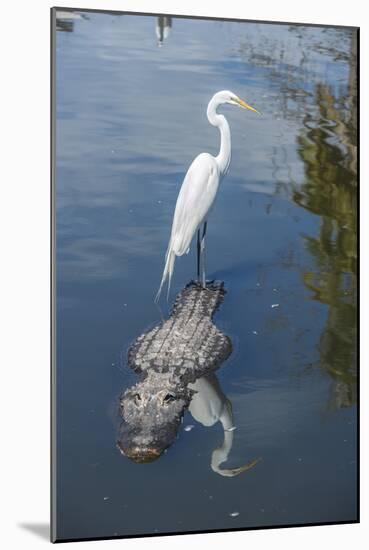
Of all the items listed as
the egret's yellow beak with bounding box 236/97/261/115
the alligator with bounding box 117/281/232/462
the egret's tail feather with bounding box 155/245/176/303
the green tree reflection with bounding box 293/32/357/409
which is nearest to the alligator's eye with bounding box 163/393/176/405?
the alligator with bounding box 117/281/232/462

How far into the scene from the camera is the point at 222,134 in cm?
561

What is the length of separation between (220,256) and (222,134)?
2.01ft

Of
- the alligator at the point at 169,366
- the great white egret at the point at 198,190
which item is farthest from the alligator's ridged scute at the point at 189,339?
the great white egret at the point at 198,190

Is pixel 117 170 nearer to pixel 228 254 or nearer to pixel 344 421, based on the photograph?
pixel 228 254

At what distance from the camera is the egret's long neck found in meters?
5.59

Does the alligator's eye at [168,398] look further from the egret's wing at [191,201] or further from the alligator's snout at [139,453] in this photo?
the egret's wing at [191,201]

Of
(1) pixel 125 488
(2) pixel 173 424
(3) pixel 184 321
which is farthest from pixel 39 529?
(3) pixel 184 321

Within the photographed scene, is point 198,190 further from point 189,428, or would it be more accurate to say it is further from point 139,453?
point 139,453

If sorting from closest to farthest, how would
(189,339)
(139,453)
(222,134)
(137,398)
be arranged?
(139,453)
(137,398)
(222,134)
(189,339)

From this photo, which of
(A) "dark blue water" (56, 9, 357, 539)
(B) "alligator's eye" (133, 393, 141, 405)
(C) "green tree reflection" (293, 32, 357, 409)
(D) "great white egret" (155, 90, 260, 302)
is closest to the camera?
(A) "dark blue water" (56, 9, 357, 539)

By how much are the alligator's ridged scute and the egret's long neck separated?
62 centimetres

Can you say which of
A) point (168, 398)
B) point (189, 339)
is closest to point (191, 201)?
point (189, 339)

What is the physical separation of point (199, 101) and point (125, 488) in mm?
1940

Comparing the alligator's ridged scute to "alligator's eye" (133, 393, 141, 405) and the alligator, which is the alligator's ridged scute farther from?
"alligator's eye" (133, 393, 141, 405)
